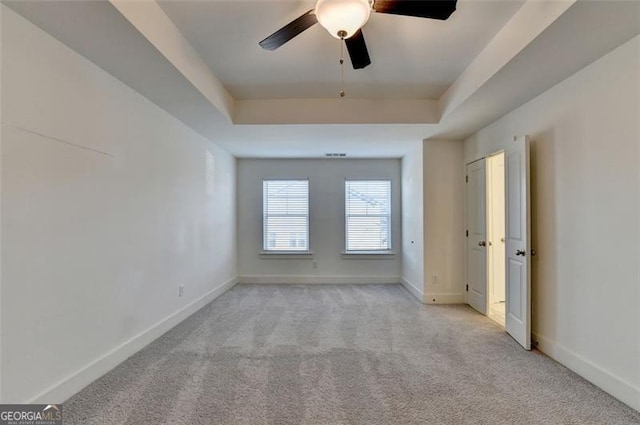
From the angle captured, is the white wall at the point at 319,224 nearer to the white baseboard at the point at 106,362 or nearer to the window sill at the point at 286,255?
the window sill at the point at 286,255

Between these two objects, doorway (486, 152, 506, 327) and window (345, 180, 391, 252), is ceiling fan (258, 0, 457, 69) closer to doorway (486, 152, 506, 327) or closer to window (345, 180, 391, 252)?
doorway (486, 152, 506, 327)

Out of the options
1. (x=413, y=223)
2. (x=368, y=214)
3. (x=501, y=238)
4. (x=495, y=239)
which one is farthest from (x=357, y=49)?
(x=368, y=214)

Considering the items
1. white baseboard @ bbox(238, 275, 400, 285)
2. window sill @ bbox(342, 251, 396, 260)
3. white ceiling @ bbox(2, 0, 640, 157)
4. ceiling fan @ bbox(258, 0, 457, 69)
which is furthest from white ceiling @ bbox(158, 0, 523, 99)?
white baseboard @ bbox(238, 275, 400, 285)

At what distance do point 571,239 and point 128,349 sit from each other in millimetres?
3853

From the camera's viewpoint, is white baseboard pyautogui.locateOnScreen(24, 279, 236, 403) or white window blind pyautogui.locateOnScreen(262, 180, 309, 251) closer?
white baseboard pyautogui.locateOnScreen(24, 279, 236, 403)

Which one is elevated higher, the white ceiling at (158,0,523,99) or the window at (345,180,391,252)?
the white ceiling at (158,0,523,99)

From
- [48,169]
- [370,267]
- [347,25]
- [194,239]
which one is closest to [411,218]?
[370,267]

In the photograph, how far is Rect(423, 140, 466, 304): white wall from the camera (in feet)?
15.7

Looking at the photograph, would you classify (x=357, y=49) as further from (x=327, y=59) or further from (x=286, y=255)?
(x=286, y=255)

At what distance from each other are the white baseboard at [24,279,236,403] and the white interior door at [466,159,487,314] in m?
3.74

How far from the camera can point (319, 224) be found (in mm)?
6258

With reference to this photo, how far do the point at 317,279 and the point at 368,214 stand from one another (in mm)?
1559

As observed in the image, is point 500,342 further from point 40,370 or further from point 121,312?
point 40,370

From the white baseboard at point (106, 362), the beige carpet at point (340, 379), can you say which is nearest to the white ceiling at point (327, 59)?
the white baseboard at point (106, 362)
